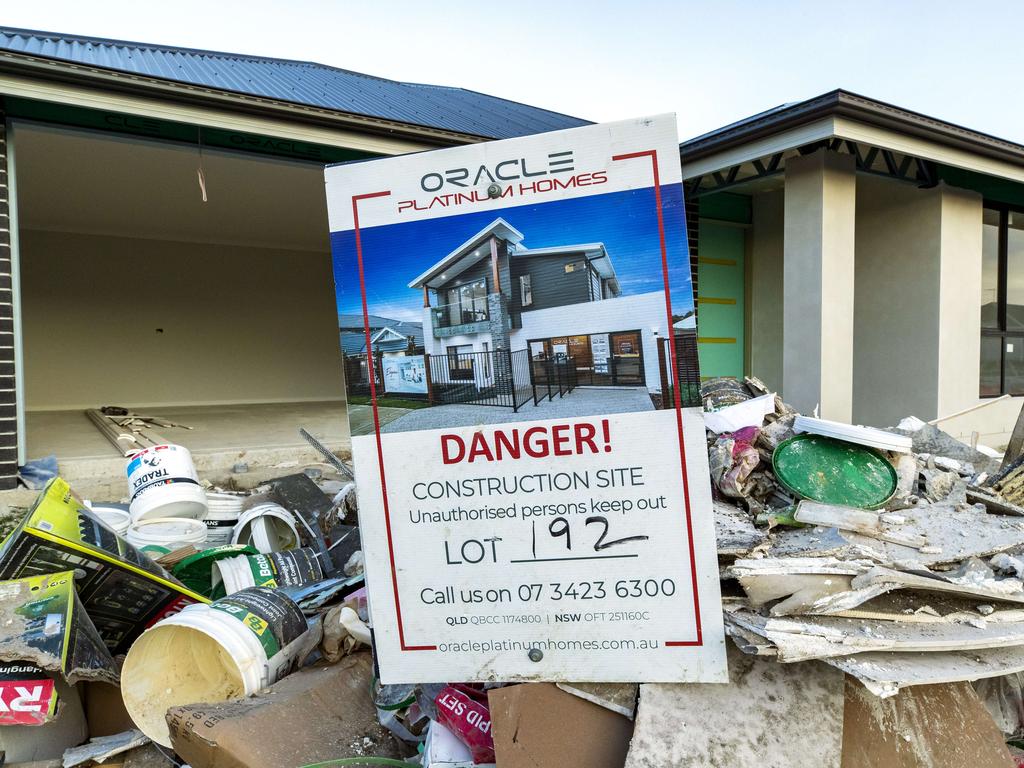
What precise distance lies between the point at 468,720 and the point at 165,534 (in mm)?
2588

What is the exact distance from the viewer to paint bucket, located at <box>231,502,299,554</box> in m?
3.94

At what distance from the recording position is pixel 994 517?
3.20m

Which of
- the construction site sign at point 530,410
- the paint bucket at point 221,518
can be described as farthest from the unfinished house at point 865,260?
the paint bucket at point 221,518

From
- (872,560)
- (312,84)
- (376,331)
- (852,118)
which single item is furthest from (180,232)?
(872,560)

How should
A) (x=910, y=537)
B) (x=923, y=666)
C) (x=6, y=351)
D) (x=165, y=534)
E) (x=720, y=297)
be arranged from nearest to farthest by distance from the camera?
1. (x=923, y=666)
2. (x=910, y=537)
3. (x=165, y=534)
4. (x=6, y=351)
5. (x=720, y=297)

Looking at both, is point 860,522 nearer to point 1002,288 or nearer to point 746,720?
point 746,720

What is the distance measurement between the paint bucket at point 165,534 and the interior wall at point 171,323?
25.7ft

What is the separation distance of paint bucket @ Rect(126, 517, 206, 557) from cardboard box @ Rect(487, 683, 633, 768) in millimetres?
2450

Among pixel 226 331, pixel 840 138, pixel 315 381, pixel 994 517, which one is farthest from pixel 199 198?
pixel 994 517

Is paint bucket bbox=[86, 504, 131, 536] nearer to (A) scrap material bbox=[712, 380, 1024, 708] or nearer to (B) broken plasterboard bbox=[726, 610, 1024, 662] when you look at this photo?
(A) scrap material bbox=[712, 380, 1024, 708]

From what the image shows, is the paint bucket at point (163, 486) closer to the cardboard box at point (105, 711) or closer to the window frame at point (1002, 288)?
the cardboard box at point (105, 711)

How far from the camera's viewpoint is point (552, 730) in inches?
75.8

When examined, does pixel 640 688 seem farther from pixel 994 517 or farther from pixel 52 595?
pixel 994 517

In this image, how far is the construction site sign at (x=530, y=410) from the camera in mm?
1826
